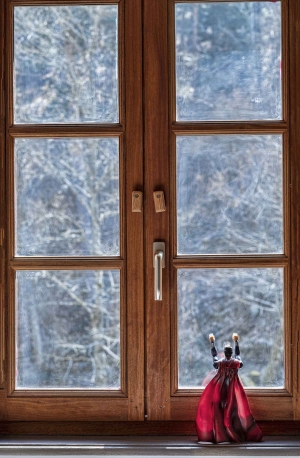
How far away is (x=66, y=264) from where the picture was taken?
2.07 meters

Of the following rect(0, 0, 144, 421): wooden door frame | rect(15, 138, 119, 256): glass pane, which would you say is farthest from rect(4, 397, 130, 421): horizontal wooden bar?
rect(15, 138, 119, 256): glass pane

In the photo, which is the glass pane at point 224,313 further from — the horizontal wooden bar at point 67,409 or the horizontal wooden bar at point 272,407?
the horizontal wooden bar at point 67,409

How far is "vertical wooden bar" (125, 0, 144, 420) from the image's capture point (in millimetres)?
2055

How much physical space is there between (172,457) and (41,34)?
1328 mm

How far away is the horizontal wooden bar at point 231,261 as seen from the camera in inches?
80.7

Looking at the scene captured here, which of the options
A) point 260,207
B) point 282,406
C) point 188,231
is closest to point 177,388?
point 282,406

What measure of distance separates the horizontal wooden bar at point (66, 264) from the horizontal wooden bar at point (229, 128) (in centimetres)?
45

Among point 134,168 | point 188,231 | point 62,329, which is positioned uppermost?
point 134,168

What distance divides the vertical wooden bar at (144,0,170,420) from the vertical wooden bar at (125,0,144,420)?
0.06 feet

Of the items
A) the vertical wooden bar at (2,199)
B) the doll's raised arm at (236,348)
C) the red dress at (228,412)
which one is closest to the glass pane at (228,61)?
the vertical wooden bar at (2,199)

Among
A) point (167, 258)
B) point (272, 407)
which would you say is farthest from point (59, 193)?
point (272, 407)

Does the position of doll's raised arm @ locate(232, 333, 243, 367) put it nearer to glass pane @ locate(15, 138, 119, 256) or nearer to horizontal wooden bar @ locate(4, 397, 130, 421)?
horizontal wooden bar @ locate(4, 397, 130, 421)

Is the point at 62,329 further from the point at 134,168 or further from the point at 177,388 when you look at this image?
the point at 134,168

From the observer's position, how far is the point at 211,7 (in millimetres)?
Result: 2084
